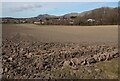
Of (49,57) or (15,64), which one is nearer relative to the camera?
(15,64)

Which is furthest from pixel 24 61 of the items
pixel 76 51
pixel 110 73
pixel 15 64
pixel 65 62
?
pixel 110 73

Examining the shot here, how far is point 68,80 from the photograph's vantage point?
8445 millimetres

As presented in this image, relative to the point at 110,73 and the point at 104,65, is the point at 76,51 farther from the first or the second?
the point at 110,73

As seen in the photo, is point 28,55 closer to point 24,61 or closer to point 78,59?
point 24,61

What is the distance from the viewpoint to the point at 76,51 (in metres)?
11.7

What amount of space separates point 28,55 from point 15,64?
1.27 m

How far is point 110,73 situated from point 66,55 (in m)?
2.61

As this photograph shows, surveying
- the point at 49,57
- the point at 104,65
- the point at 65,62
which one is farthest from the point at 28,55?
the point at 104,65

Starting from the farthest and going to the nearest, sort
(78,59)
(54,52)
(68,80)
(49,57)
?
(54,52), (49,57), (78,59), (68,80)

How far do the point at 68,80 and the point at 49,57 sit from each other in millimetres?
2515

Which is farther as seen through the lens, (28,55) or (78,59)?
(28,55)

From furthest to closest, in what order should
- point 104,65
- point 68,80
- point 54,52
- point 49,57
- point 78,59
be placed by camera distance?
point 54,52
point 49,57
point 78,59
point 104,65
point 68,80

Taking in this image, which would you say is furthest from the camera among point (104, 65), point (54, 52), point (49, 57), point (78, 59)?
point (54, 52)

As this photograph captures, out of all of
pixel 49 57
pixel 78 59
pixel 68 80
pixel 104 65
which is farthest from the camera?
pixel 49 57
